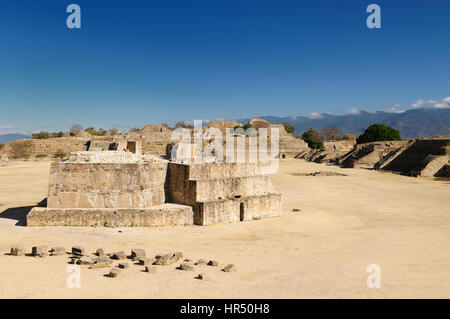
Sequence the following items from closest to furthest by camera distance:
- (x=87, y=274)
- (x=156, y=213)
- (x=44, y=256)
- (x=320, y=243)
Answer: (x=87, y=274) → (x=44, y=256) → (x=320, y=243) → (x=156, y=213)

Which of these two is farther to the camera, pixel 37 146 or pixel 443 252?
pixel 37 146

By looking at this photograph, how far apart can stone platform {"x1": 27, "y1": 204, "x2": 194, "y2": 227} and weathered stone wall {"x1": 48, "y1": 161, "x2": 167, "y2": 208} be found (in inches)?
15.9

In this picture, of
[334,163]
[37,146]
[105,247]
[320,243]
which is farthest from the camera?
[37,146]

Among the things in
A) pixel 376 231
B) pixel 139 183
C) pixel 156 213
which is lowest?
pixel 376 231

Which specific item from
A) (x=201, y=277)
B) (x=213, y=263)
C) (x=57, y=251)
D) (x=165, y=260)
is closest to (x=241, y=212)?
(x=213, y=263)

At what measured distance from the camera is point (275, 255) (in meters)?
8.17

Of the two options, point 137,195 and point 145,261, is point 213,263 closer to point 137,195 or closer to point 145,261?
point 145,261

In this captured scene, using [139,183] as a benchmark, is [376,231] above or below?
below

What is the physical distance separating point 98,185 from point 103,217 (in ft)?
3.62

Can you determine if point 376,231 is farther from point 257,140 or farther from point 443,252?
point 257,140

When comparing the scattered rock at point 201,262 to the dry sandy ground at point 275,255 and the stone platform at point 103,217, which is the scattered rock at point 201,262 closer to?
the dry sandy ground at point 275,255

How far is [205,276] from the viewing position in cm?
652
